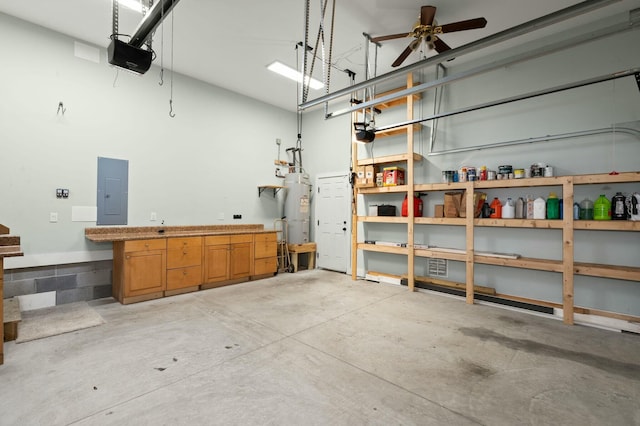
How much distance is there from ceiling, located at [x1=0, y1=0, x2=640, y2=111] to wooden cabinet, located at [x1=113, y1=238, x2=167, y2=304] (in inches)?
117

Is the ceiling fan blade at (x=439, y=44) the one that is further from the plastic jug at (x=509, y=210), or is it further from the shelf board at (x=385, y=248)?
the shelf board at (x=385, y=248)

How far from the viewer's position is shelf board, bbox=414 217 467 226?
450 cm

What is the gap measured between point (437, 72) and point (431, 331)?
4263 mm

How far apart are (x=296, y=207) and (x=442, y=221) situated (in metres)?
3.25

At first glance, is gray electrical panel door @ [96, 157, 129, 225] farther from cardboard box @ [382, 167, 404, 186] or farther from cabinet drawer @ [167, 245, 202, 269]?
cardboard box @ [382, 167, 404, 186]

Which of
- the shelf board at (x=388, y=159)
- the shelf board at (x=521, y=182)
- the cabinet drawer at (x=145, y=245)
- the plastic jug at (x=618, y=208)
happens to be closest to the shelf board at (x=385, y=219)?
the shelf board at (x=388, y=159)

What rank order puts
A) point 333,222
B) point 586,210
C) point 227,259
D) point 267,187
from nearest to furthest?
point 586,210, point 227,259, point 267,187, point 333,222

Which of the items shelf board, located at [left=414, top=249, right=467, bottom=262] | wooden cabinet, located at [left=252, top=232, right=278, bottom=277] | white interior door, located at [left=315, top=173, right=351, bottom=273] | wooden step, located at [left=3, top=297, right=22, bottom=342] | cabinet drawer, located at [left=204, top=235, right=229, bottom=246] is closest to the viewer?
wooden step, located at [left=3, top=297, right=22, bottom=342]

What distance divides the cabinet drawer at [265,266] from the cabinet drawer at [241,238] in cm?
46

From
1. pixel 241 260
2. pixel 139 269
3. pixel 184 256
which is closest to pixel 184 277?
pixel 184 256

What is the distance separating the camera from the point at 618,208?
342 cm

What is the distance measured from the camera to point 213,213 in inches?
232

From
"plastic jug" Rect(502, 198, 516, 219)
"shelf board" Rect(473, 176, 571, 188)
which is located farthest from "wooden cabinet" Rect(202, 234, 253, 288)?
"plastic jug" Rect(502, 198, 516, 219)

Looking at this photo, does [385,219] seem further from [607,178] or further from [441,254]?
[607,178]
